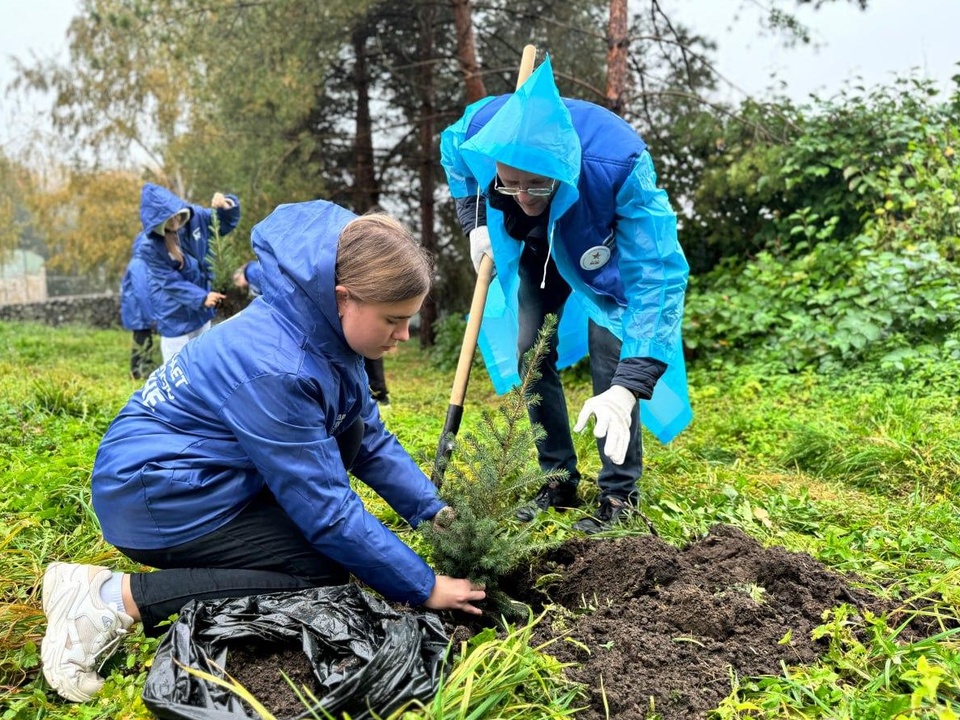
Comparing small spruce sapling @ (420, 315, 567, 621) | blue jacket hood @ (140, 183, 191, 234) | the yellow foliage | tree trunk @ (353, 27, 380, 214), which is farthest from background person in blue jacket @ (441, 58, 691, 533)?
the yellow foliage

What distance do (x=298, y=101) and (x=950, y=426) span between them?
25.9ft

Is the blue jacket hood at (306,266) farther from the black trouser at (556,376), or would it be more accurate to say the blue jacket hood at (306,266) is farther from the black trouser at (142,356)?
the black trouser at (142,356)

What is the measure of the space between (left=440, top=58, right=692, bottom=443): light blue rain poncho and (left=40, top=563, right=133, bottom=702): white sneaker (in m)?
1.87

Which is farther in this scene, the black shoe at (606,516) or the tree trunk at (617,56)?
the tree trunk at (617,56)

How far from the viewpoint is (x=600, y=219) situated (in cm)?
300

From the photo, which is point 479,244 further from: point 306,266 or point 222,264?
point 222,264

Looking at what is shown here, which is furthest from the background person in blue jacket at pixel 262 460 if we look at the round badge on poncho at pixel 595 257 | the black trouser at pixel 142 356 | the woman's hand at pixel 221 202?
the black trouser at pixel 142 356

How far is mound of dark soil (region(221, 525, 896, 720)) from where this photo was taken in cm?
194

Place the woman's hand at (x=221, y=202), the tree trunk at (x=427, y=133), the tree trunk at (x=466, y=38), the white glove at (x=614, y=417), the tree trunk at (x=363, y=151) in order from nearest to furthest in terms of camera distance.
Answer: the white glove at (x=614, y=417), the woman's hand at (x=221, y=202), the tree trunk at (x=466, y=38), the tree trunk at (x=427, y=133), the tree trunk at (x=363, y=151)

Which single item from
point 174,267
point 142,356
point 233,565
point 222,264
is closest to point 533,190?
point 233,565

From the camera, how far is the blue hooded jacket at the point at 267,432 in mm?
2035

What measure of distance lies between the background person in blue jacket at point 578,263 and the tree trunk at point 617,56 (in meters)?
4.97

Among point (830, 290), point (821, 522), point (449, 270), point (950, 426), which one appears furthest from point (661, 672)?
point (449, 270)

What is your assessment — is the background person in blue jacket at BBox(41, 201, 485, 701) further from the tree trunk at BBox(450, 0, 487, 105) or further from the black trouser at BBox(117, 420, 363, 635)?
the tree trunk at BBox(450, 0, 487, 105)
